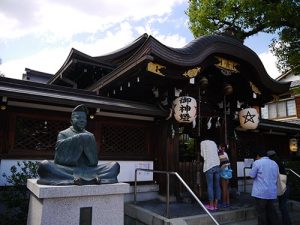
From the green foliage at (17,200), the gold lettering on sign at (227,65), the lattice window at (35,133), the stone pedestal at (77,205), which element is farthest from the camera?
the gold lettering on sign at (227,65)

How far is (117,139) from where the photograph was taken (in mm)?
9070

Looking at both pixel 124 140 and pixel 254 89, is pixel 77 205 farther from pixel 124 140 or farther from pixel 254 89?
pixel 254 89

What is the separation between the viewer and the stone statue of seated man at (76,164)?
4668 mm

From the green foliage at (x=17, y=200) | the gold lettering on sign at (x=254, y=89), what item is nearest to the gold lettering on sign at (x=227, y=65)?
the gold lettering on sign at (x=254, y=89)

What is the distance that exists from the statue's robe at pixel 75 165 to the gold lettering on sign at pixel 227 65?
601 centimetres

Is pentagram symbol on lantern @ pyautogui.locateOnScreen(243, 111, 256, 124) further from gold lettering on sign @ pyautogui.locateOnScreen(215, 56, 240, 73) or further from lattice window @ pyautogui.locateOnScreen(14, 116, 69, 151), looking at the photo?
lattice window @ pyautogui.locateOnScreen(14, 116, 69, 151)

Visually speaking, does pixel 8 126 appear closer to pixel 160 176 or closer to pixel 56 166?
pixel 56 166

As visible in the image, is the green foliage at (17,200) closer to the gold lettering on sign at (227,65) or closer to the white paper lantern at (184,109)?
the white paper lantern at (184,109)

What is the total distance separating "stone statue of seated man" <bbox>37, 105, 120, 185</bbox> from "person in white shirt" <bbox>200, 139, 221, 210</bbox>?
347 centimetres

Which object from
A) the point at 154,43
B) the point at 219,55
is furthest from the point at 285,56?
the point at 154,43

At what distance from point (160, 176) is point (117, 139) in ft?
6.28

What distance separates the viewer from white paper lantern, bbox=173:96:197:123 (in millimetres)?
8703

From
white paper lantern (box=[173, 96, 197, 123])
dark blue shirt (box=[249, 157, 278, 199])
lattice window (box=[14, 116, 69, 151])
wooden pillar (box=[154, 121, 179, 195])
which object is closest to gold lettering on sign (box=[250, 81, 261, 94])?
white paper lantern (box=[173, 96, 197, 123])

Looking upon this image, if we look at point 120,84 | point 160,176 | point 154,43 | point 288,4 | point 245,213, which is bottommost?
point 245,213
